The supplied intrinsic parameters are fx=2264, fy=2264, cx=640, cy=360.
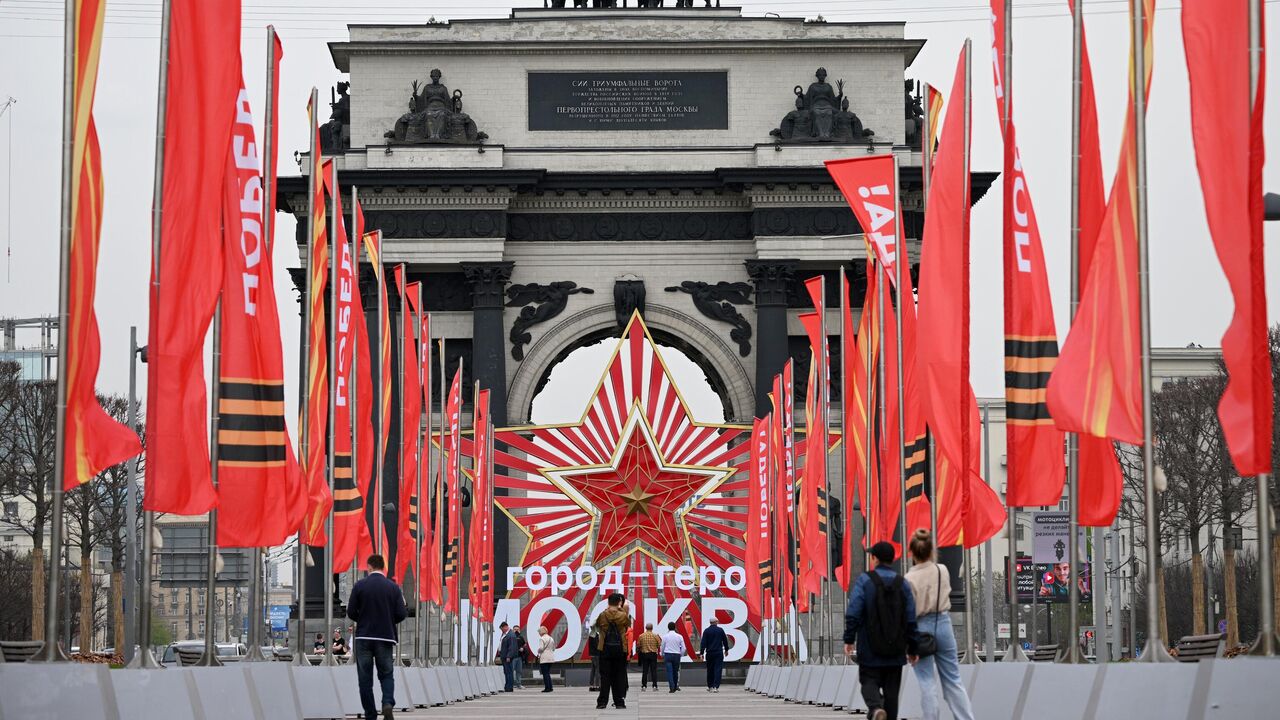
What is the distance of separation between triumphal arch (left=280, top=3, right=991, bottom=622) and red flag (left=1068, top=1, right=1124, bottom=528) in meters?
47.1

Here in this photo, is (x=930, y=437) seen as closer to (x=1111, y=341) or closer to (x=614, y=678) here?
(x=614, y=678)

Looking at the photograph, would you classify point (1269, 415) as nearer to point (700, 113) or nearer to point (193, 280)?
point (193, 280)

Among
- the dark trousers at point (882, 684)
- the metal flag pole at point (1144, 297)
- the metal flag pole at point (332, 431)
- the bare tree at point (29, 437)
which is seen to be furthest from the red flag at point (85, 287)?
the bare tree at point (29, 437)

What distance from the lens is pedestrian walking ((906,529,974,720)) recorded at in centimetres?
2175

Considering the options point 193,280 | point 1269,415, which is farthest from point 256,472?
point 1269,415

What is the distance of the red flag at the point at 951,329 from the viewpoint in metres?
28.4

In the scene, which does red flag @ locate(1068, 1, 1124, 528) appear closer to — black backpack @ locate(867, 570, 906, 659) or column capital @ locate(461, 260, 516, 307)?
black backpack @ locate(867, 570, 906, 659)

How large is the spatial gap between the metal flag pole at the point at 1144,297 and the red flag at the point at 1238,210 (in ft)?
7.89

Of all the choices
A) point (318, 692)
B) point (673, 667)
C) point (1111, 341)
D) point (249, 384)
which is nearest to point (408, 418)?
point (673, 667)

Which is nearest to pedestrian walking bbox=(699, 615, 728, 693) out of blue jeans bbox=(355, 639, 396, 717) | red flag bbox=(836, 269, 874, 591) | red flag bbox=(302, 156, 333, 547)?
red flag bbox=(836, 269, 874, 591)

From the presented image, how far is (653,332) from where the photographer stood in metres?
74.4

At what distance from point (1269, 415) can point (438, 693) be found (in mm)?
24858

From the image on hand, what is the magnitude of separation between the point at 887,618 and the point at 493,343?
51331 mm

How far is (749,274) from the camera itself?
7356 centimetres
